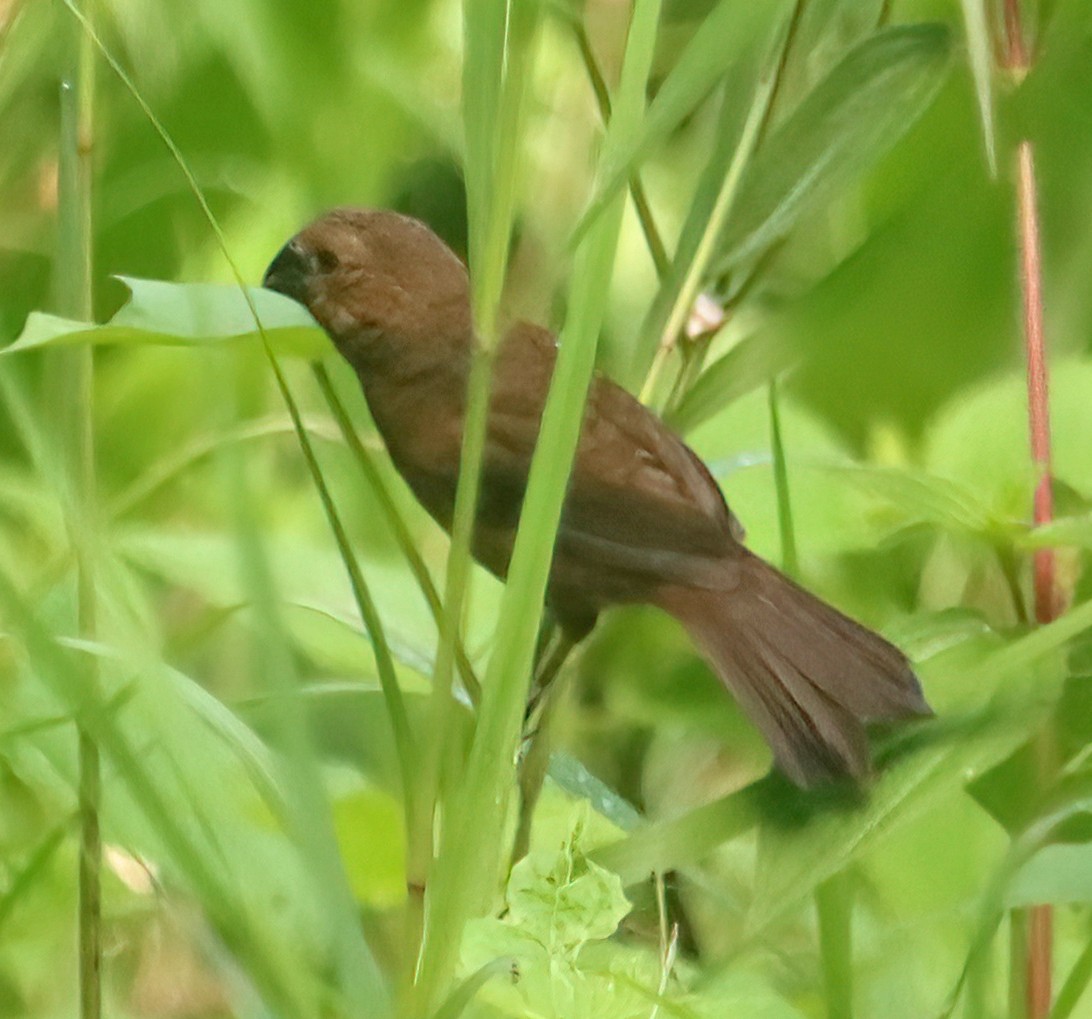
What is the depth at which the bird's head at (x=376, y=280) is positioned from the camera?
1036 mm

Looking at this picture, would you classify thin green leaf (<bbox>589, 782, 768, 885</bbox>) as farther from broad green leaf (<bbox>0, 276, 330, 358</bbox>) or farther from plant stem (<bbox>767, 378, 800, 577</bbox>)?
broad green leaf (<bbox>0, 276, 330, 358</bbox>)

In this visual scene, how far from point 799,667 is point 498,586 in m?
0.20

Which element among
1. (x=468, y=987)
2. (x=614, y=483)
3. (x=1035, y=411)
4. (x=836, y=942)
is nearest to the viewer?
(x=468, y=987)

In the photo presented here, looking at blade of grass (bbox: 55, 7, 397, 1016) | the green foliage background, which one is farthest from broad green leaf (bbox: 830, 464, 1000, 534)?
blade of grass (bbox: 55, 7, 397, 1016)

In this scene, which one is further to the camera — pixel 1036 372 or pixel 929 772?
pixel 1036 372

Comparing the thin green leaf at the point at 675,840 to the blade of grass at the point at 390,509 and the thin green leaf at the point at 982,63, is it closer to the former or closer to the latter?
the blade of grass at the point at 390,509

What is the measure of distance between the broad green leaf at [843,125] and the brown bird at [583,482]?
0.44 ft

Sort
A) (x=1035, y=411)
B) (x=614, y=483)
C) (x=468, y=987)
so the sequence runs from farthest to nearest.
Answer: (x=614, y=483)
(x=1035, y=411)
(x=468, y=987)

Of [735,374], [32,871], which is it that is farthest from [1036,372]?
[32,871]

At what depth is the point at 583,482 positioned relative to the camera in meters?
1.02

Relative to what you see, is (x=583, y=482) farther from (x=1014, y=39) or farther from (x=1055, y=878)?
(x=1055, y=878)

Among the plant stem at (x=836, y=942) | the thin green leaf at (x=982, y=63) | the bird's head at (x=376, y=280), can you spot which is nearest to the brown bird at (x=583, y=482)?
the bird's head at (x=376, y=280)

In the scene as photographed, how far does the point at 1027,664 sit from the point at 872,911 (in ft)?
0.82

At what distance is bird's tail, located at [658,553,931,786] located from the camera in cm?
71
